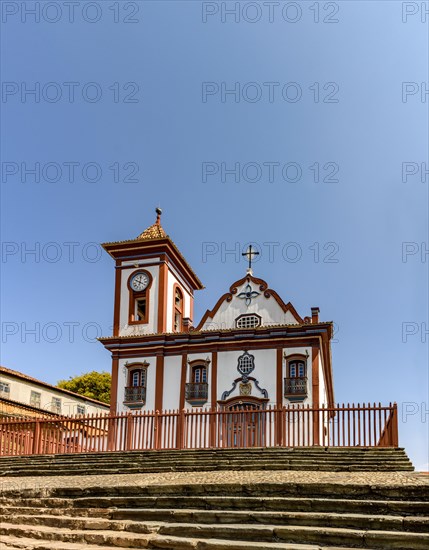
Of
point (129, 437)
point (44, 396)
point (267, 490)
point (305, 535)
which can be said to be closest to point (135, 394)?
point (129, 437)

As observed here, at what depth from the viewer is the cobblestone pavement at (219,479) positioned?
10.4m

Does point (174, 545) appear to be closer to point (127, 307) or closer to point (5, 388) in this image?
point (127, 307)

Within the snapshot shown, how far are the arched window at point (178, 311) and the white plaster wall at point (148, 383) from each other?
3137mm

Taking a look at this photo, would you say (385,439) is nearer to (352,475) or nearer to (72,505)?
(352,475)

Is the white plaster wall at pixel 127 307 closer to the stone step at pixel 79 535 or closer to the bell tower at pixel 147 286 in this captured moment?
the bell tower at pixel 147 286

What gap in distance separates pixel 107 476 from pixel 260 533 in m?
6.16

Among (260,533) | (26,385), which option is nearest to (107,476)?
(260,533)

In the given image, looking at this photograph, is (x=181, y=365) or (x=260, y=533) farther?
(x=181, y=365)

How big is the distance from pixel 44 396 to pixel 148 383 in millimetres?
15741

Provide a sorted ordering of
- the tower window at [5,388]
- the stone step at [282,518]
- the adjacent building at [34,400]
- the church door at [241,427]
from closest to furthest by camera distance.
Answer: the stone step at [282,518] → the church door at [241,427] → the adjacent building at [34,400] → the tower window at [5,388]

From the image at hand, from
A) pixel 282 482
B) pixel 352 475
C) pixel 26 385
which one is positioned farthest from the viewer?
pixel 26 385

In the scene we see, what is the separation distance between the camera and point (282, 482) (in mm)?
10008

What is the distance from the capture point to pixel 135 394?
2697cm

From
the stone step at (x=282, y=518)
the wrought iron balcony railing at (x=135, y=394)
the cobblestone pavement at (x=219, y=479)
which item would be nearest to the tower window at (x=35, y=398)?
the wrought iron balcony railing at (x=135, y=394)
